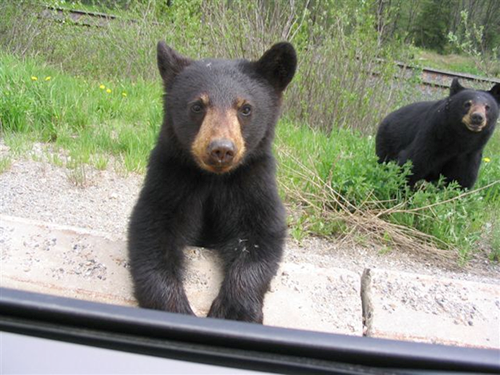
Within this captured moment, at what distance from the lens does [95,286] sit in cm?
213

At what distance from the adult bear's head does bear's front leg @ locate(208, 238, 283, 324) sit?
1.27 feet

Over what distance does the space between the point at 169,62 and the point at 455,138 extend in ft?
10.7

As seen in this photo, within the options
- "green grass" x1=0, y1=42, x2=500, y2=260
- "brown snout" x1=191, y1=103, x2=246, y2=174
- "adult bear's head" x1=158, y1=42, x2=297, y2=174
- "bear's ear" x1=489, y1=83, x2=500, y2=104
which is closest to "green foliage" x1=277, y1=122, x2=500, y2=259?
"green grass" x1=0, y1=42, x2=500, y2=260

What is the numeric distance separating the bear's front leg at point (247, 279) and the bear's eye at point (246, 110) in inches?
22.4

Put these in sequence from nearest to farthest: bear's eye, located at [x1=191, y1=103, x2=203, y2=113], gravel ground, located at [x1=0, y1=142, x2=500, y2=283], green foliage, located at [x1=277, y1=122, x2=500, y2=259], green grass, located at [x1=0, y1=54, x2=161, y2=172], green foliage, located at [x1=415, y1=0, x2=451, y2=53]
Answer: bear's eye, located at [x1=191, y1=103, x2=203, y2=113], gravel ground, located at [x1=0, y1=142, x2=500, y2=283], green foliage, located at [x1=277, y1=122, x2=500, y2=259], green grass, located at [x1=0, y1=54, x2=161, y2=172], green foliage, located at [x1=415, y1=0, x2=451, y2=53]

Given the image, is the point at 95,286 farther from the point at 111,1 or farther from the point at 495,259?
the point at 111,1

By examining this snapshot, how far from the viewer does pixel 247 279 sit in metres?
2.19

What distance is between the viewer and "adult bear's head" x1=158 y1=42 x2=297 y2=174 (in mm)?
2188

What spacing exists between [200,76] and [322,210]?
163 centimetres

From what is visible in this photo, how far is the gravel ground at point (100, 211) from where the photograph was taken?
312 centimetres

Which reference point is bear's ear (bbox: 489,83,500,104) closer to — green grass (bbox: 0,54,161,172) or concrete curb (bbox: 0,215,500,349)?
green grass (bbox: 0,54,161,172)

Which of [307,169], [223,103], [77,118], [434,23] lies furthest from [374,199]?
[434,23]

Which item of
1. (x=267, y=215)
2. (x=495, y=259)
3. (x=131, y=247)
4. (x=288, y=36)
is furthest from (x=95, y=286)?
(x=288, y=36)

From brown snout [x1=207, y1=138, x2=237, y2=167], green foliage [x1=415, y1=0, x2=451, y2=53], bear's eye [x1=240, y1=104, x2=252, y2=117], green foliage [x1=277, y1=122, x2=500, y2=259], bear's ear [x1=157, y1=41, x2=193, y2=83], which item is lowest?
green foliage [x1=415, y1=0, x2=451, y2=53]
